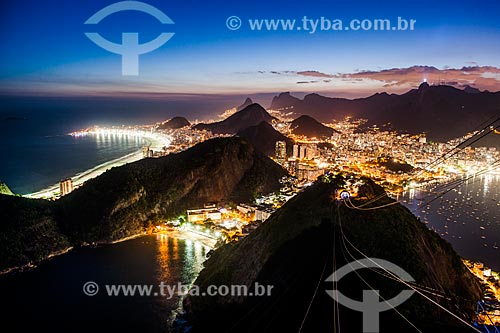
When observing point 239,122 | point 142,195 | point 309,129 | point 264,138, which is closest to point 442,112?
point 309,129

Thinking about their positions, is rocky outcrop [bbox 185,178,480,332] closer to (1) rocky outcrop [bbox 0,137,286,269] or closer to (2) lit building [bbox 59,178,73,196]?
(1) rocky outcrop [bbox 0,137,286,269]

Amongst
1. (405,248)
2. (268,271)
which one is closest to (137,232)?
(268,271)

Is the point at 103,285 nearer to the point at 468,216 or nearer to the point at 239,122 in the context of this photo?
the point at 468,216

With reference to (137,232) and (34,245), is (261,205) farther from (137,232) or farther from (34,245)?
(34,245)

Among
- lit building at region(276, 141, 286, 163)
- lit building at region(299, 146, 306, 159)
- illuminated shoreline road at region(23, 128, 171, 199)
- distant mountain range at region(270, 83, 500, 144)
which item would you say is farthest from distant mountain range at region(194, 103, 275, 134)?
lit building at region(299, 146, 306, 159)

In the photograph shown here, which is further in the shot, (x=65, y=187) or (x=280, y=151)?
(x=280, y=151)

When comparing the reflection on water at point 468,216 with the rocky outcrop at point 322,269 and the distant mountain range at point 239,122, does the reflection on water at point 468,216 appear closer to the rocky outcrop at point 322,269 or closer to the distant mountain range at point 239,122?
the rocky outcrop at point 322,269
